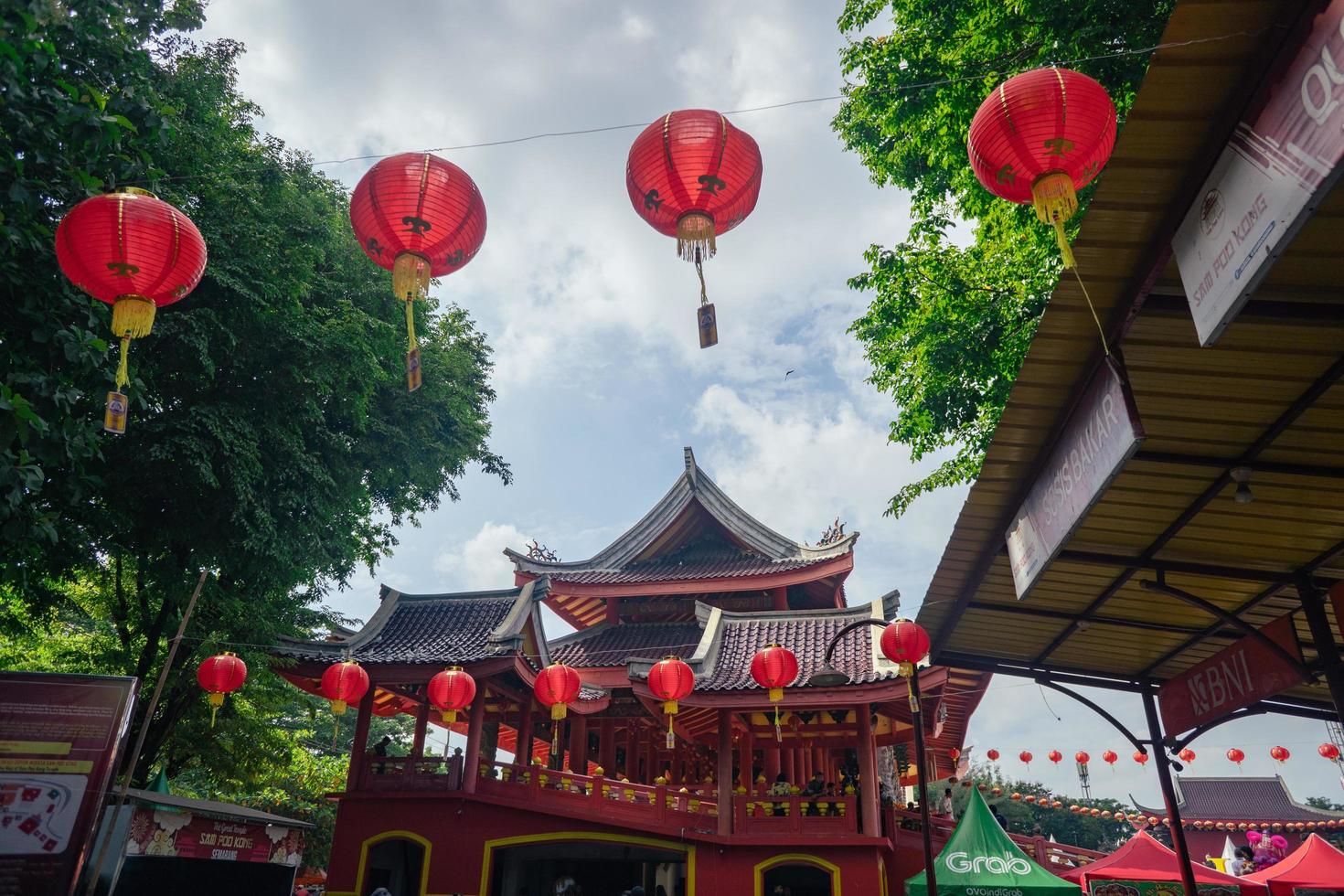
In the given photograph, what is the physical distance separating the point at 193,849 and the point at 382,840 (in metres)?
4.90

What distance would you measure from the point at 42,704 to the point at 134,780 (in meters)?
9.91

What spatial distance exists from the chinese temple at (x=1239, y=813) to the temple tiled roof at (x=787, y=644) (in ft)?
114

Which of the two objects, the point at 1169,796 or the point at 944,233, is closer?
the point at 1169,796

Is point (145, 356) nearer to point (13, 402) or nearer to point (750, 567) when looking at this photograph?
point (13, 402)

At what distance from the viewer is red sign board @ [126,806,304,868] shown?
9734 millimetres

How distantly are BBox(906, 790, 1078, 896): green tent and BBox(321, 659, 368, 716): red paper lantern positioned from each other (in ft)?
33.0

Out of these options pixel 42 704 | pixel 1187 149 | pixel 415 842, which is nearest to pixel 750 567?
pixel 415 842

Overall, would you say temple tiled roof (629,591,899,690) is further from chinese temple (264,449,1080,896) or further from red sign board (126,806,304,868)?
red sign board (126,806,304,868)

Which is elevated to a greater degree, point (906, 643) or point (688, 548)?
point (688, 548)

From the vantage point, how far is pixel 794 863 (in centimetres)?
1391

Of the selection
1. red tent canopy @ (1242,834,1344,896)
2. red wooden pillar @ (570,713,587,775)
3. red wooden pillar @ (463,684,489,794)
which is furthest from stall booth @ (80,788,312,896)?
red tent canopy @ (1242,834,1344,896)

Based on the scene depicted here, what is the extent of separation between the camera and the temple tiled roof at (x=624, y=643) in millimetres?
21172

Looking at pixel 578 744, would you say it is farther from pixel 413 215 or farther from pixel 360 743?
pixel 413 215

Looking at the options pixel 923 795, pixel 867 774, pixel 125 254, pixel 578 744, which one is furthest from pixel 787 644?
pixel 125 254
